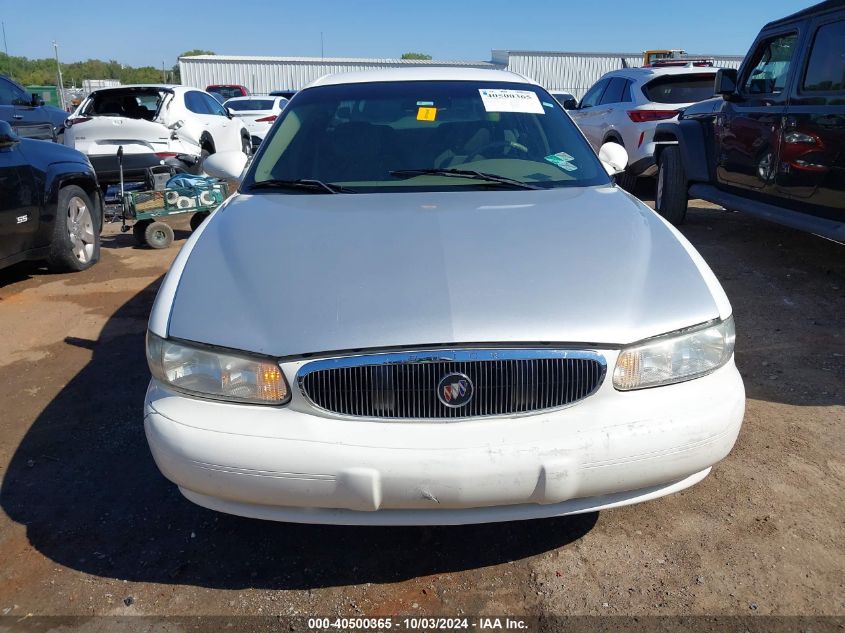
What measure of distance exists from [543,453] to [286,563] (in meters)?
1.03

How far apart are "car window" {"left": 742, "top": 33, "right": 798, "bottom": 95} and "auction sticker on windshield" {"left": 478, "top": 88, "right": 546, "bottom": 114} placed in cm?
293

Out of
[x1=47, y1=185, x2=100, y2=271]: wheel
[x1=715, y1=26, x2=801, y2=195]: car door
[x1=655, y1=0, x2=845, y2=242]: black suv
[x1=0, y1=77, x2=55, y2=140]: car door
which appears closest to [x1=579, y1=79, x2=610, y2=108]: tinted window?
[x1=655, y1=0, x2=845, y2=242]: black suv

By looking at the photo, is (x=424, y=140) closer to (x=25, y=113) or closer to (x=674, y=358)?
(x=674, y=358)

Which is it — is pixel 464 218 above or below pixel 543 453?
above

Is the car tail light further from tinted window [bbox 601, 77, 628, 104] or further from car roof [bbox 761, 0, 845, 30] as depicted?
car roof [bbox 761, 0, 845, 30]

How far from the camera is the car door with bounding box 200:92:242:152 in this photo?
1115 cm

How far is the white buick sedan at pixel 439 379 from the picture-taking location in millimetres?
Result: 1926

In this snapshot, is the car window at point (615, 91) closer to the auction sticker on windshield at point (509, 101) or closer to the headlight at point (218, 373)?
the auction sticker on windshield at point (509, 101)

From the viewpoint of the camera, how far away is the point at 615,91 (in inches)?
370

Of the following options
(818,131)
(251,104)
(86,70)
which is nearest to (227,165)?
(818,131)

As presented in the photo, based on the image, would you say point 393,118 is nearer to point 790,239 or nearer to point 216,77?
point 790,239

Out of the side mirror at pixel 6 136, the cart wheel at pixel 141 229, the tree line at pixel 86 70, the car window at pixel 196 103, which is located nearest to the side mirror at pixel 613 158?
the side mirror at pixel 6 136

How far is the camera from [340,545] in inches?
96.0

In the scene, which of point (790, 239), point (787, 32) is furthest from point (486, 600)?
point (790, 239)
